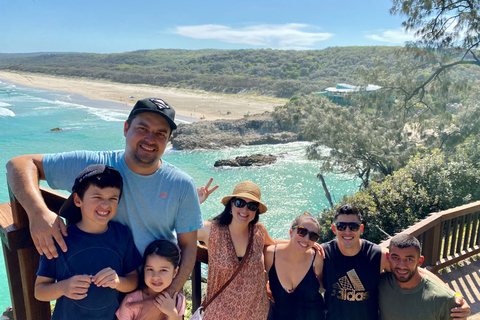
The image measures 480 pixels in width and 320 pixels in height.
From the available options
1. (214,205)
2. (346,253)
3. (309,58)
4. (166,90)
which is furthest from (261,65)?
(346,253)

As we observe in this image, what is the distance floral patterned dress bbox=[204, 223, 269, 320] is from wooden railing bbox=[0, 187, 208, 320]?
977mm

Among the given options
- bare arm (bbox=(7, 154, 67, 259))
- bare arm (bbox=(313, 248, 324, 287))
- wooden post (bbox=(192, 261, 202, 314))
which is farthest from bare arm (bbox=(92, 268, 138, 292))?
bare arm (bbox=(313, 248, 324, 287))

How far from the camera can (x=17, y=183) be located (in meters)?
1.82

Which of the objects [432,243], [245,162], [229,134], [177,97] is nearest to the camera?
[432,243]

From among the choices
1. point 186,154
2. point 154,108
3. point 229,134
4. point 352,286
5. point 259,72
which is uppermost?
point 154,108

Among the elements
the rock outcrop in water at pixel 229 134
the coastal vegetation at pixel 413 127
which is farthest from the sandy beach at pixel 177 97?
the coastal vegetation at pixel 413 127

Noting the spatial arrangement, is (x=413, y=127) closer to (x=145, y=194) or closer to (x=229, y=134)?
(x=145, y=194)

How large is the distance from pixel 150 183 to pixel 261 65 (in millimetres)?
104742

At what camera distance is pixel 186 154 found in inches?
1155

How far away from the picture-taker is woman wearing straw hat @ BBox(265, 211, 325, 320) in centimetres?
249

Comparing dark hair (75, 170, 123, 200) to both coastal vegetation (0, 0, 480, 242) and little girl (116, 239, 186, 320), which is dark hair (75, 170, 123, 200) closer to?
little girl (116, 239, 186, 320)

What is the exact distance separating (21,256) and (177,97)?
199 feet

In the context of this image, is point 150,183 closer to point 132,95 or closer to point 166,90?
point 132,95

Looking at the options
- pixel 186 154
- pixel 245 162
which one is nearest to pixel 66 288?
pixel 245 162
